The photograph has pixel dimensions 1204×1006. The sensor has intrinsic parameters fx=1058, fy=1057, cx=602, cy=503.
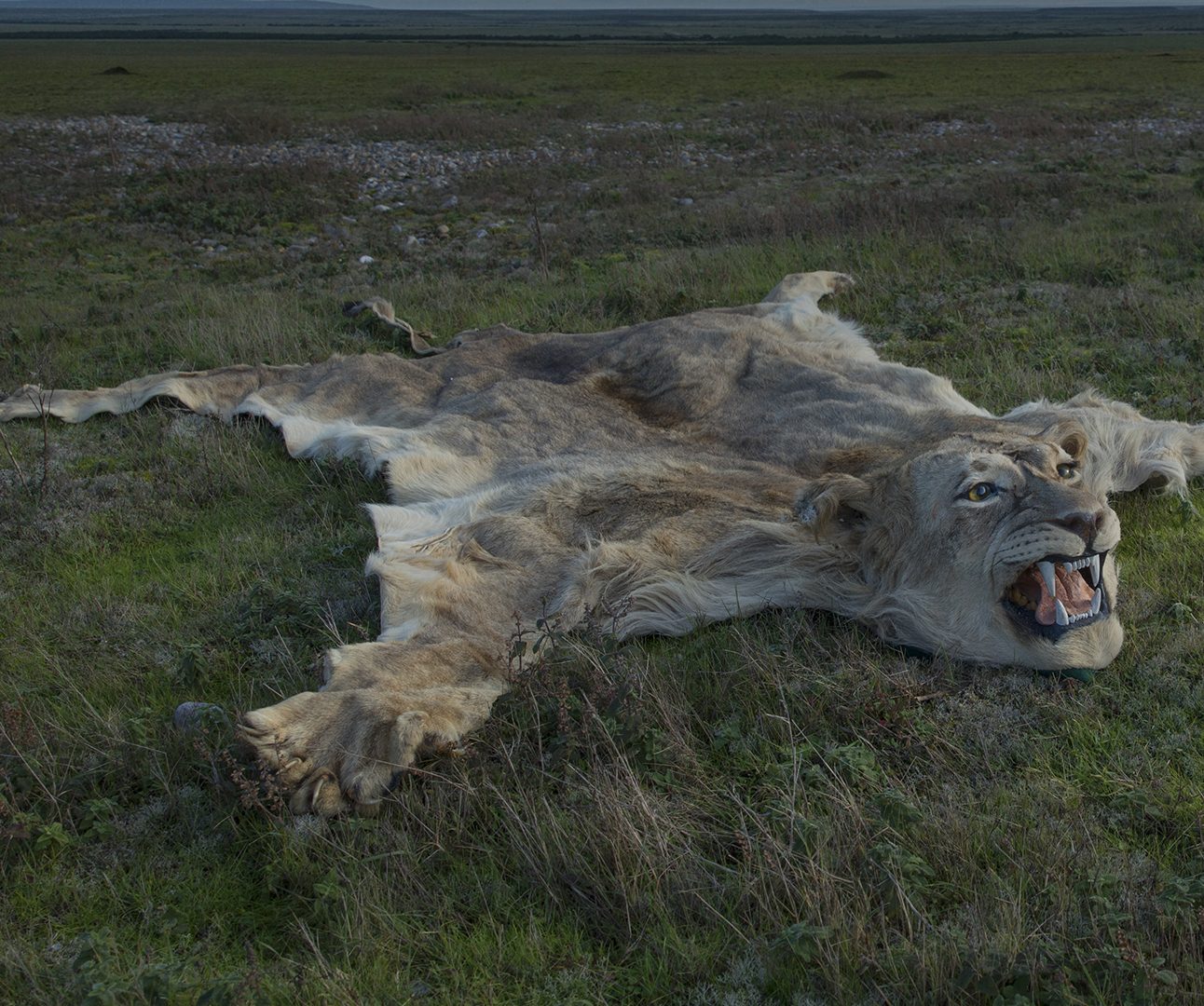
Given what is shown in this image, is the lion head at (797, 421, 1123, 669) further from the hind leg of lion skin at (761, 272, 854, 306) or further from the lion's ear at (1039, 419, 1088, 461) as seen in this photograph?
the hind leg of lion skin at (761, 272, 854, 306)

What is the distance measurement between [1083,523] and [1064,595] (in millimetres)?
337

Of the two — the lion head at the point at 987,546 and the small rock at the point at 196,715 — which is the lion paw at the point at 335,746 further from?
the lion head at the point at 987,546

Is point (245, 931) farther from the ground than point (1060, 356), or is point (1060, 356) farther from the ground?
point (1060, 356)

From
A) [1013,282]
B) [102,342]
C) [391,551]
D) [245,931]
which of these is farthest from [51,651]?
[1013,282]

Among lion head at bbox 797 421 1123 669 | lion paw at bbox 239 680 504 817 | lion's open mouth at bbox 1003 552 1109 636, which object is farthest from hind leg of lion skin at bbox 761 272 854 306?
lion paw at bbox 239 680 504 817

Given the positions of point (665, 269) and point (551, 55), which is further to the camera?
point (551, 55)

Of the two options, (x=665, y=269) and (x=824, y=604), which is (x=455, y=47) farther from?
(x=824, y=604)

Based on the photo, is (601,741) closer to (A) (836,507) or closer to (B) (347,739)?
(B) (347,739)

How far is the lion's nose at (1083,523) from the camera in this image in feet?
13.9

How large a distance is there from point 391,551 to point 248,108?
33195 mm

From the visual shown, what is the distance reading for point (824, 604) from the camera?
16.3 feet

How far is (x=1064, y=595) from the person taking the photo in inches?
173

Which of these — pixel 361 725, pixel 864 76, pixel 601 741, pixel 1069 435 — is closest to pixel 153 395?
pixel 361 725

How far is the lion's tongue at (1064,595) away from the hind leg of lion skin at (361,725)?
2238mm
